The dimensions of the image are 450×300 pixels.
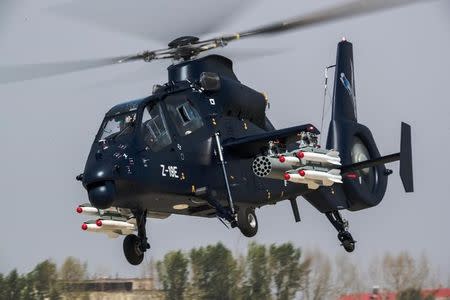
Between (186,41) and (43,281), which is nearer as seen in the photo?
(186,41)

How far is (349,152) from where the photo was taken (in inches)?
1253

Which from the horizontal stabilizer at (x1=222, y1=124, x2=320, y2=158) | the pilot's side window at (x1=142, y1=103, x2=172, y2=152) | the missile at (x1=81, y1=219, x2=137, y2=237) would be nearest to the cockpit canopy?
the pilot's side window at (x1=142, y1=103, x2=172, y2=152)

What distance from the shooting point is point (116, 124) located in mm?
26703

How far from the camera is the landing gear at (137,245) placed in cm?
2756

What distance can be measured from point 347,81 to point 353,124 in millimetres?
2071

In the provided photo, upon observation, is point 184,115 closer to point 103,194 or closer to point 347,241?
point 103,194

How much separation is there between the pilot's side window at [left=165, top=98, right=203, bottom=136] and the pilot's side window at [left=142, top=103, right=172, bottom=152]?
0.34 metres

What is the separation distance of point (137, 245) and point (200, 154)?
2.51 metres

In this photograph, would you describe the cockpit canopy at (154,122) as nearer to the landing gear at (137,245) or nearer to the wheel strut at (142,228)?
the wheel strut at (142,228)

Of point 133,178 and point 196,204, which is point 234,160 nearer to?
point 196,204

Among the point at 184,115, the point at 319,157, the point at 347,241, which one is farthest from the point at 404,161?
the point at 184,115

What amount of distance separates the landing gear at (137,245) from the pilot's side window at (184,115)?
81.8 inches

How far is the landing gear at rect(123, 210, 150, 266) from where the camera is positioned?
27.6 metres

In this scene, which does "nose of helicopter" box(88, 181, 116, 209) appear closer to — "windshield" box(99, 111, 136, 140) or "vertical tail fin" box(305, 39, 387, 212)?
"windshield" box(99, 111, 136, 140)
